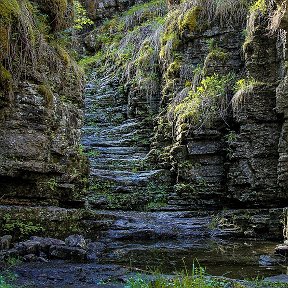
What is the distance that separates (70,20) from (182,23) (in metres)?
5.33

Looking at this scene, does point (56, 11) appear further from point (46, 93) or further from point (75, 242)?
point (75, 242)

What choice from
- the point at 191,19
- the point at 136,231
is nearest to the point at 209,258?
the point at 136,231

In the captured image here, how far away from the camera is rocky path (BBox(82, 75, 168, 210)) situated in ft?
37.7

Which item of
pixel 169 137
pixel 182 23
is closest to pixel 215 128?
pixel 169 137

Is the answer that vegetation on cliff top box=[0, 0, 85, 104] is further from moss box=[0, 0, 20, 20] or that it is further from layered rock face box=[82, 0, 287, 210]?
layered rock face box=[82, 0, 287, 210]

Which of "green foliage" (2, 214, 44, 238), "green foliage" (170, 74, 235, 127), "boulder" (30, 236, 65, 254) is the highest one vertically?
"green foliage" (170, 74, 235, 127)

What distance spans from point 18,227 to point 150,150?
7.08 m

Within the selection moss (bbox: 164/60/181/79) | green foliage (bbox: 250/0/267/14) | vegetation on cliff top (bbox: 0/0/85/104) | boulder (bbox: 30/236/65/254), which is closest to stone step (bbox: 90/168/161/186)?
vegetation on cliff top (bbox: 0/0/85/104)

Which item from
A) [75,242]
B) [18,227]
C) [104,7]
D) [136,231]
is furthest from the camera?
[104,7]

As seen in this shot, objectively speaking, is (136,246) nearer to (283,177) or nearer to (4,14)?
(283,177)

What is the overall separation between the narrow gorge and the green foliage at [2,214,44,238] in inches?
0.8

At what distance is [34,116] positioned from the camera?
8086 mm

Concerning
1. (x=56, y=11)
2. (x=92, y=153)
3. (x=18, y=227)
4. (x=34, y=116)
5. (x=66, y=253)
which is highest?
(x=56, y=11)

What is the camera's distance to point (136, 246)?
299 inches
